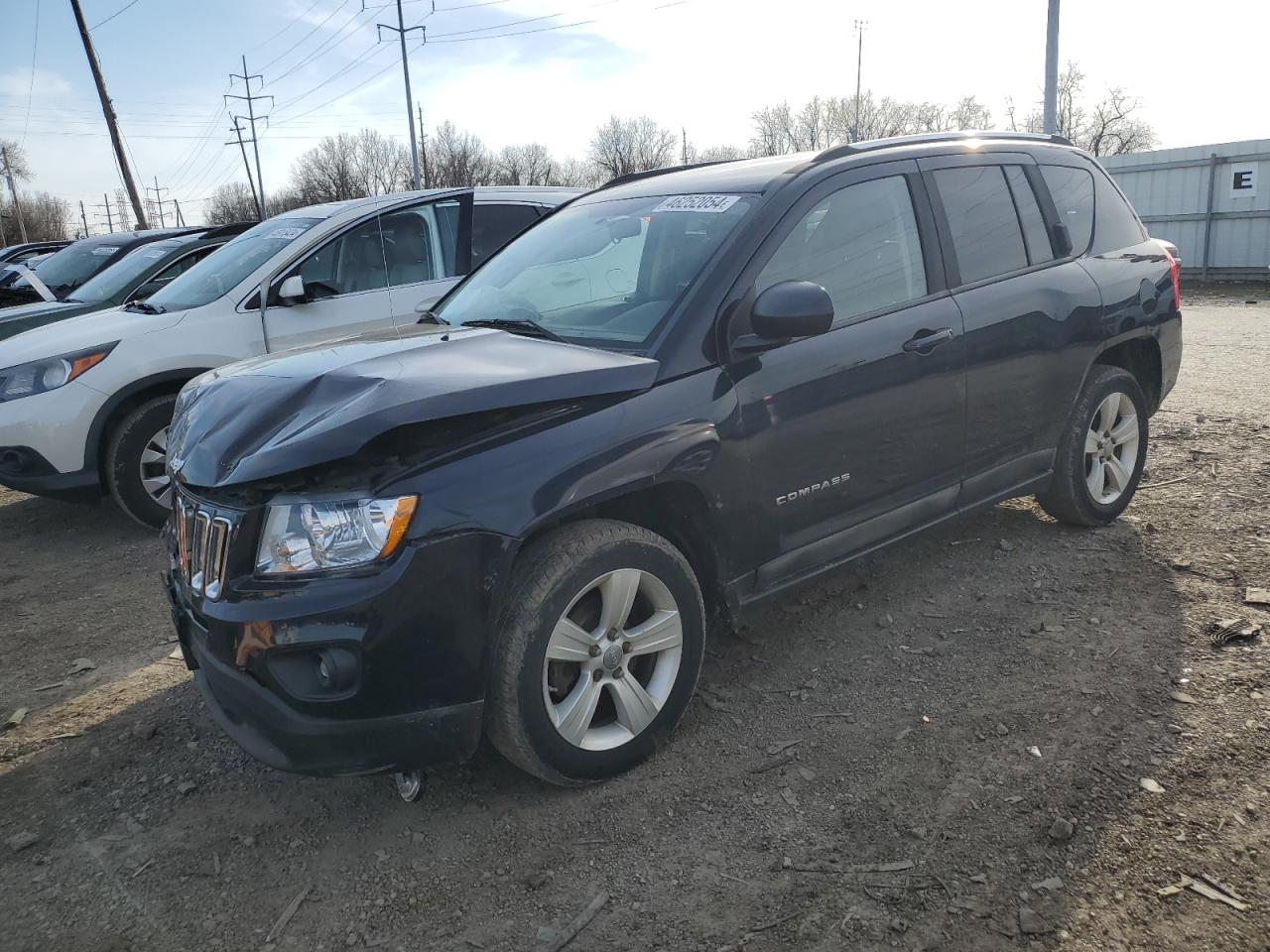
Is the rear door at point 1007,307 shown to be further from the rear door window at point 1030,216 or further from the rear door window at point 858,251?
the rear door window at point 858,251

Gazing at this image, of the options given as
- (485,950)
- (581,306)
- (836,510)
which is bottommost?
(485,950)

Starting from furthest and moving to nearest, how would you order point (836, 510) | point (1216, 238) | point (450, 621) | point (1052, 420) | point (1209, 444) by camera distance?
1. point (1216, 238)
2. point (1209, 444)
3. point (1052, 420)
4. point (836, 510)
5. point (450, 621)

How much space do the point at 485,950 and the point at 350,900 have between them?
1.47 feet

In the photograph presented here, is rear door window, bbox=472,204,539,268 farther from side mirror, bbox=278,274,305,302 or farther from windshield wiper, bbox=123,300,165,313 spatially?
windshield wiper, bbox=123,300,165,313

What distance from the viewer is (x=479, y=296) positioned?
4.01 meters

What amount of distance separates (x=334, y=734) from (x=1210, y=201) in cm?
2165

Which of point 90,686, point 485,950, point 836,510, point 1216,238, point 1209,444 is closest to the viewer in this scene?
point 485,950

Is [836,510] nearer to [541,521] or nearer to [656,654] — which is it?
[656,654]

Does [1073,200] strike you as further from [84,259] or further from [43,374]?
[84,259]

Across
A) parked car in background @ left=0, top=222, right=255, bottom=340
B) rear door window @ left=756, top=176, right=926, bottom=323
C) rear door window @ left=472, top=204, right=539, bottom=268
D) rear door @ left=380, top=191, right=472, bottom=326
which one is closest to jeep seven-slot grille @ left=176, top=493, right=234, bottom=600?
rear door window @ left=756, top=176, right=926, bottom=323

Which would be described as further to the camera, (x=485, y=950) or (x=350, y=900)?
(x=350, y=900)

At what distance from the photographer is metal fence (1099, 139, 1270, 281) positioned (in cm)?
1856

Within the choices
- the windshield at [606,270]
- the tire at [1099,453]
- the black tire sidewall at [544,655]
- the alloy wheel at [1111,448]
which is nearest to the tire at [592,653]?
the black tire sidewall at [544,655]

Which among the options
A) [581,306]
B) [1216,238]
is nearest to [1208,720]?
[581,306]
